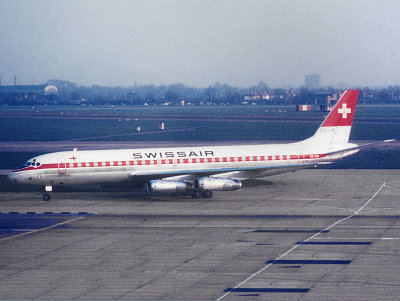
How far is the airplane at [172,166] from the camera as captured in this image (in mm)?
49688

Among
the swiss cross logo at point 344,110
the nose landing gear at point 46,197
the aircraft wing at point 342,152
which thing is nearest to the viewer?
the nose landing gear at point 46,197

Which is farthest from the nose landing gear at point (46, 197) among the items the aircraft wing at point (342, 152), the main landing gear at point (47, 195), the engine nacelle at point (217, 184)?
the aircraft wing at point (342, 152)

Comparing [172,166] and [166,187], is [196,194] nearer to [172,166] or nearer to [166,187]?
[172,166]

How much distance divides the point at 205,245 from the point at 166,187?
50.6 ft

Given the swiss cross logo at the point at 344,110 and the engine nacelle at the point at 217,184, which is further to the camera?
the swiss cross logo at the point at 344,110

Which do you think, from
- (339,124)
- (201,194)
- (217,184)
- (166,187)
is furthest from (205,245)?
(339,124)

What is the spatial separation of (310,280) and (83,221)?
62.6 ft

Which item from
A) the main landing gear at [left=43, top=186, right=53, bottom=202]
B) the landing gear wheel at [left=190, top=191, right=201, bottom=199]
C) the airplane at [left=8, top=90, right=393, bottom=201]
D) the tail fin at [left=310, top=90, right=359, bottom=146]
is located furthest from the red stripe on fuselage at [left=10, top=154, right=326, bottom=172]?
the landing gear wheel at [left=190, top=191, right=201, bottom=199]

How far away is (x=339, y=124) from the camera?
5772 cm

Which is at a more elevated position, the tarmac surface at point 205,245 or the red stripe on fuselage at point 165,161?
the red stripe on fuselage at point 165,161

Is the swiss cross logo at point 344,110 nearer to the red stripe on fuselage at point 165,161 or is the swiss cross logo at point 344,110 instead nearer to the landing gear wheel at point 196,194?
the red stripe on fuselage at point 165,161

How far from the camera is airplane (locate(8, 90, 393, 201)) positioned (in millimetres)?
49688

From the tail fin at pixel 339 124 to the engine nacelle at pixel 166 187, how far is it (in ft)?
44.9

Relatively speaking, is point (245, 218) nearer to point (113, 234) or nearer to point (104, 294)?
point (113, 234)
